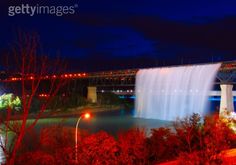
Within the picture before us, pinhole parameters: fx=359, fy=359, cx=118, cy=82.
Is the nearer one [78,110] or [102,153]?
[102,153]

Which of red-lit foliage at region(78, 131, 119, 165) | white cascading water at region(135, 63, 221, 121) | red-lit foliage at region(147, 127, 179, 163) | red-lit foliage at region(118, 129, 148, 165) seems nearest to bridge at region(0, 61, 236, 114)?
white cascading water at region(135, 63, 221, 121)

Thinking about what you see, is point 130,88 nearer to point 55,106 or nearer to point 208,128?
point 55,106

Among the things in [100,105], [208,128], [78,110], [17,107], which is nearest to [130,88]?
[100,105]

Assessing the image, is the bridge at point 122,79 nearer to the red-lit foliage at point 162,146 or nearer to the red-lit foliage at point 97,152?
the red-lit foliage at point 97,152

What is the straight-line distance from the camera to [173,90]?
48.1 metres

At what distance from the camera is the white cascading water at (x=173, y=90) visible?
43.3 metres

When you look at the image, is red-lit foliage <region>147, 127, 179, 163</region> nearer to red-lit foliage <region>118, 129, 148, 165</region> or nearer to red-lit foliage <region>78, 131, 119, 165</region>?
red-lit foliage <region>118, 129, 148, 165</region>

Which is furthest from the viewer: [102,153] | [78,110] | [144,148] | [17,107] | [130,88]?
[130,88]

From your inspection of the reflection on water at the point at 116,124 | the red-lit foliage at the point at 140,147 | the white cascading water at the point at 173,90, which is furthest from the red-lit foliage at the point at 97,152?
the white cascading water at the point at 173,90

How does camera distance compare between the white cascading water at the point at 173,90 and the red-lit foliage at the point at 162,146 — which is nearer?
the red-lit foliage at the point at 162,146

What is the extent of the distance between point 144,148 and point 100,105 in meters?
58.3

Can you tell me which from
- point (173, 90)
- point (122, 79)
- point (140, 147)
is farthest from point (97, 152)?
A: point (122, 79)

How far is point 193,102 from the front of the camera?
44.2m

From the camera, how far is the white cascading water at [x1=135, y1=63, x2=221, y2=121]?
4333 centimetres
